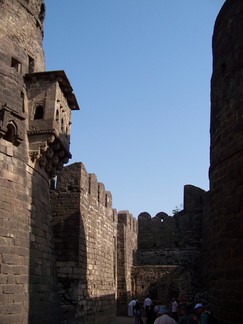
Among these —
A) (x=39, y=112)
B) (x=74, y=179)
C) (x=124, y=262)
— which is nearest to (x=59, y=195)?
(x=74, y=179)

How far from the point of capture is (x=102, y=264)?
573 inches

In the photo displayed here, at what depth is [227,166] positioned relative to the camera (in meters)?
7.20

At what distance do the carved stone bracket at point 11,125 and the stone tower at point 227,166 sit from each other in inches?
147

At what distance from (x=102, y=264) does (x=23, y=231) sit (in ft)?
22.3

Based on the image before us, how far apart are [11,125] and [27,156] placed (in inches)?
33.2

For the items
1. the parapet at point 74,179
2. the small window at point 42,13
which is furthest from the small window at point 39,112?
the parapet at point 74,179

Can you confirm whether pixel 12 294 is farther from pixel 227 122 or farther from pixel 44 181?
pixel 227 122

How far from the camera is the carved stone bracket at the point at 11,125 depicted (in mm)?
8102

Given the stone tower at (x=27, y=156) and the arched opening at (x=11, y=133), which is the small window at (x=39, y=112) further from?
the arched opening at (x=11, y=133)

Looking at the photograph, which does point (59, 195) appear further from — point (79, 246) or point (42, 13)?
point (42, 13)

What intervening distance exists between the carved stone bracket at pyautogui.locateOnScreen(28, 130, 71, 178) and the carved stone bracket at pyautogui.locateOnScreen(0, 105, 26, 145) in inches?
20.5

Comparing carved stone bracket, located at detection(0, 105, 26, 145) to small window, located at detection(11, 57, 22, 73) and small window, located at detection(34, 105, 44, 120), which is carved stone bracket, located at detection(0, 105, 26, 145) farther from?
small window, located at detection(11, 57, 22, 73)

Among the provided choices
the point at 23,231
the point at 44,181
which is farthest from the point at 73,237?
the point at 23,231

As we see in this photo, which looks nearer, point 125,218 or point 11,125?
point 11,125
